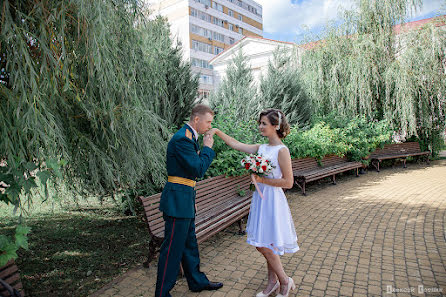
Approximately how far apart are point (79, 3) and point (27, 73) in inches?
33.6

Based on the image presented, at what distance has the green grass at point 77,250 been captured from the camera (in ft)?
11.3

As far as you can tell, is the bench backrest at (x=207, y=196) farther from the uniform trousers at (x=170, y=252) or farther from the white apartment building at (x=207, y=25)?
the white apartment building at (x=207, y=25)

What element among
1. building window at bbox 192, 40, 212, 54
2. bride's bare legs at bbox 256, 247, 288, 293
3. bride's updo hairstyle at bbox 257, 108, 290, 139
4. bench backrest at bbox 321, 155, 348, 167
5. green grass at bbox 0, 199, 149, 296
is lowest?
green grass at bbox 0, 199, 149, 296

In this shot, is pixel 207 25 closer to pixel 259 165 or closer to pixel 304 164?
pixel 304 164

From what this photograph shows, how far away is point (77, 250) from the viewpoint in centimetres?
443

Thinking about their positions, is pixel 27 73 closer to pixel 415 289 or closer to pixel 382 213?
pixel 415 289

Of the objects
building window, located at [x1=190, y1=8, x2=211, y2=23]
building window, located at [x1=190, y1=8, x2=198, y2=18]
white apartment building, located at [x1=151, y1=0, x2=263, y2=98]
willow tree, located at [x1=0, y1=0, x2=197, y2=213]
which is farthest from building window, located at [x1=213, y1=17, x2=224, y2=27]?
willow tree, located at [x1=0, y1=0, x2=197, y2=213]

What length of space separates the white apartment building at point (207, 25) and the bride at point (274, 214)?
108ft

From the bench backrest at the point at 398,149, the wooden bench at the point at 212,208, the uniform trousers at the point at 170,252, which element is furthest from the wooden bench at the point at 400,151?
the uniform trousers at the point at 170,252

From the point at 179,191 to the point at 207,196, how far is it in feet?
6.54

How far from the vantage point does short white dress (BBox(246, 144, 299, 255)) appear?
2.87 metres

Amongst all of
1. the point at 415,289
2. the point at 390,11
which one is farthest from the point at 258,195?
the point at 390,11

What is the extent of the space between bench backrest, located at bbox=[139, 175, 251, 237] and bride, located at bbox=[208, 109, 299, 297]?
1286 mm

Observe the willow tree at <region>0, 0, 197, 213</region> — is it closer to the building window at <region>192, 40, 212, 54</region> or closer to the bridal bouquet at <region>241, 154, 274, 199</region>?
the bridal bouquet at <region>241, 154, 274, 199</region>
